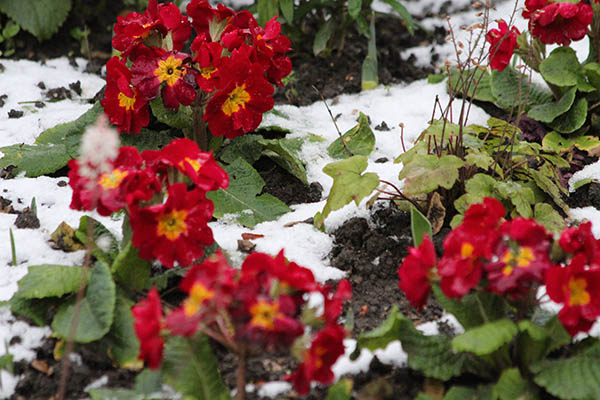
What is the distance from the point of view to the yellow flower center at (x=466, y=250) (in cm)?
142

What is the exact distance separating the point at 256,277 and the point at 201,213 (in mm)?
348

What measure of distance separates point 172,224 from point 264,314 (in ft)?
1.58

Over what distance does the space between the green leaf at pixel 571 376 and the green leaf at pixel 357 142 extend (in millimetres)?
1284

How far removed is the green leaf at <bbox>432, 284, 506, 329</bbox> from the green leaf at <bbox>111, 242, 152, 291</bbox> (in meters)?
0.75

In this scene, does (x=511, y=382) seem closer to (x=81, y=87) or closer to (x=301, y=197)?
(x=301, y=197)

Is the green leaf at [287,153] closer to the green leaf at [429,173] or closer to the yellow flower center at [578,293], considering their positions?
the green leaf at [429,173]

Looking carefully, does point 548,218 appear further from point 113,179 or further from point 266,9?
point 266,9

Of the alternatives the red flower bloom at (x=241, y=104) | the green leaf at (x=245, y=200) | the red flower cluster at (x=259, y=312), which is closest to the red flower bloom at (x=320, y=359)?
the red flower cluster at (x=259, y=312)

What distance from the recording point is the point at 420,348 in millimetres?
1567

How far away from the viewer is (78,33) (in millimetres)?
3689

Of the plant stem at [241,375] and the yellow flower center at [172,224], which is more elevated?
the yellow flower center at [172,224]

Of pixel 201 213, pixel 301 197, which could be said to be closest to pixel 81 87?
pixel 301 197

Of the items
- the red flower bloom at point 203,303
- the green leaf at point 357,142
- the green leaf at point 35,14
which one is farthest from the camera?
the green leaf at point 35,14

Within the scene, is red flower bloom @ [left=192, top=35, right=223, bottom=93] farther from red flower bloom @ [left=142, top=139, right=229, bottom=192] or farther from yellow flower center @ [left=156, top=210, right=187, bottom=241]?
yellow flower center @ [left=156, top=210, right=187, bottom=241]
